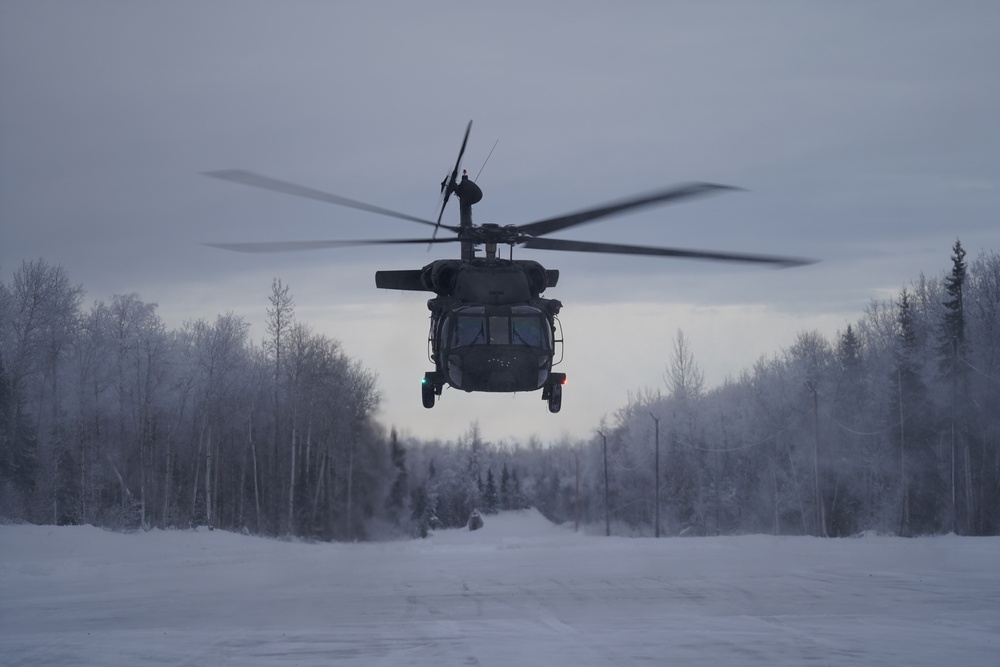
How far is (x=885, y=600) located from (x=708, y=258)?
585 inches

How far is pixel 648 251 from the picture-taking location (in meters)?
13.4

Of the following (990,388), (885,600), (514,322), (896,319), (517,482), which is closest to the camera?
(514,322)

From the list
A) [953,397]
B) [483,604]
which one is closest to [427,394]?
[483,604]

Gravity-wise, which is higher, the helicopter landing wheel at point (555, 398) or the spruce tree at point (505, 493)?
the helicopter landing wheel at point (555, 398)

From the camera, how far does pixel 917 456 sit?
59.1 m

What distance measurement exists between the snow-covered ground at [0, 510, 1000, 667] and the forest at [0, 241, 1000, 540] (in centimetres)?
621

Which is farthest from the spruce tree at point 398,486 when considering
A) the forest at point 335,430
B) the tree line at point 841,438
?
the tree line at point 841,438

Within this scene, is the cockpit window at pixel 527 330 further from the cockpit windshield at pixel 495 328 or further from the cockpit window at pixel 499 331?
the cockpit window at pixel 499 331

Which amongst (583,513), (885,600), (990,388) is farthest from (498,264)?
(583,513)

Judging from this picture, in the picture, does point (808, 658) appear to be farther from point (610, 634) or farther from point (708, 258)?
point (708, 258)

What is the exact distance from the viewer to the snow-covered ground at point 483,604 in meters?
16.4

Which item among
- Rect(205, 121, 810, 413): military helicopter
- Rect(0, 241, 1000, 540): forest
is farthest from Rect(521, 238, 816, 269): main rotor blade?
Rect(0, 241, 1000, 540): forest

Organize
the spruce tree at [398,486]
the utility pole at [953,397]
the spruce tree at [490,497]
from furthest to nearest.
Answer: the spruce tree at [490,497], the utility pole at [953,397], the spruce tree at [398,486]

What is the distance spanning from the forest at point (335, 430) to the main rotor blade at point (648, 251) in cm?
2132
